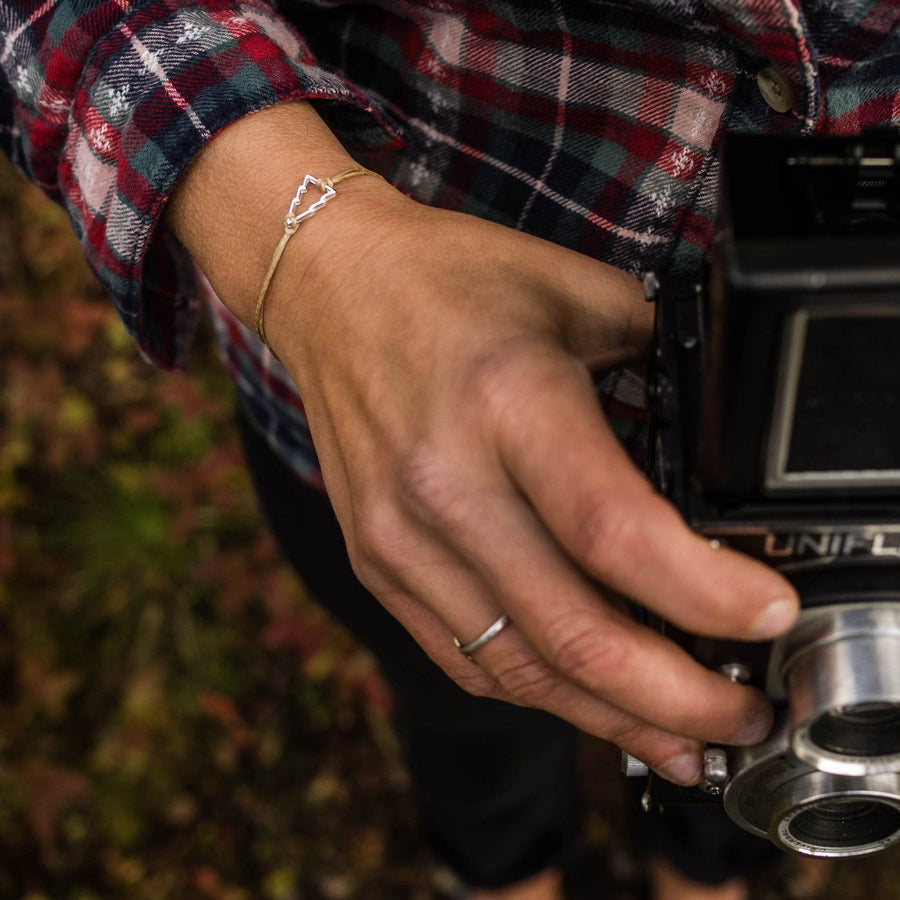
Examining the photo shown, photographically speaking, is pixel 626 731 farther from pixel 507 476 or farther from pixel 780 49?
pixel 780 49

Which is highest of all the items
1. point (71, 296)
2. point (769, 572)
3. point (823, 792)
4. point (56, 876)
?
point (769, 572)

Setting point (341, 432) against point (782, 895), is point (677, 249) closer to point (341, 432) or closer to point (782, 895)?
point (341, 432)

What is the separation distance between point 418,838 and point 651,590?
161cm

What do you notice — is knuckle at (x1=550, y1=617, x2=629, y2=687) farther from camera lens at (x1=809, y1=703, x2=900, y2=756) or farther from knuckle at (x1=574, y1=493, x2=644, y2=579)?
camera lens at (x1=809, y1=703, x2=900, y2=756)

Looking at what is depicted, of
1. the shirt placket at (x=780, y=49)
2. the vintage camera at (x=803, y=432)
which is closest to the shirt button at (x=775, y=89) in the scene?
the shirt placket at (x=780, y=49)

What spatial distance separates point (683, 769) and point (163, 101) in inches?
25.2

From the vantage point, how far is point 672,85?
0.73 meters

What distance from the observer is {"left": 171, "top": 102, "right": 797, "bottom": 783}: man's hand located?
567 millimetres

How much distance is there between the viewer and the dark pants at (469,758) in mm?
1155

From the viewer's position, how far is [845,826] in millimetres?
842

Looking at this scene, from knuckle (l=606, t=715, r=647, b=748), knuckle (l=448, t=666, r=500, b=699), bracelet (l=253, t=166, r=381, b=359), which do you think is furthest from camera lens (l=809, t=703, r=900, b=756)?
bracelet (l=253, t=166, r=381, b=359)

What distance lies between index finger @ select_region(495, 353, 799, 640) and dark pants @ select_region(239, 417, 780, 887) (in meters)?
0.55

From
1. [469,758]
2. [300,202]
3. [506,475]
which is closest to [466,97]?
[300,202]

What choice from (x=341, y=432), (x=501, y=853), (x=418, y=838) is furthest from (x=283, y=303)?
(x=418, y=838)
